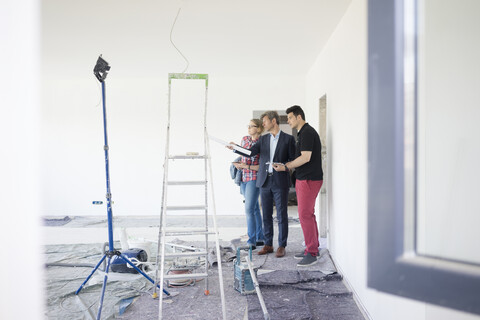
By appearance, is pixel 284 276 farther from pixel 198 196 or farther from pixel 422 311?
pixel 198 196

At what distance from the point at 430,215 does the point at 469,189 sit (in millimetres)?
187

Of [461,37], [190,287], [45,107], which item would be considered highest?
[45,107]

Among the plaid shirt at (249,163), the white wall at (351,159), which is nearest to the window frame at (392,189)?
the white wall at (351,159)

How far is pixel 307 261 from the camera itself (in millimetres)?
3693

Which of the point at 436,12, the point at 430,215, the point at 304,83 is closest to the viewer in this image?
the point at 436,12

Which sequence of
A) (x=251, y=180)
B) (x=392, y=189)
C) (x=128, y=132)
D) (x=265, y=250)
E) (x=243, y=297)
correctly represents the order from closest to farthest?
1. (x=392, y=189)
2. (x=243, y=297)
3. (x=265, y=250)
4. (x=251, y=180)
5. (x=128, y=132)

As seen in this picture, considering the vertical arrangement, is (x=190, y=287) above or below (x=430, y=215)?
below

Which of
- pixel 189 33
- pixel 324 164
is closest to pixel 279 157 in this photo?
pixel 324 164

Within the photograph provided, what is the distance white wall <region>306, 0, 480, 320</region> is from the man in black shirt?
0.22 metres

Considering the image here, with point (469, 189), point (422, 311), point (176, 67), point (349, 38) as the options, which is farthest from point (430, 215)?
point (176, 67)

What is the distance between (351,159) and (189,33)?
2336 millimetres

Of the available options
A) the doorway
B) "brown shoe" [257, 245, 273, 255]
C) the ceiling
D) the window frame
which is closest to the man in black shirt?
"brown shoe" [257, 245, 273, 255]

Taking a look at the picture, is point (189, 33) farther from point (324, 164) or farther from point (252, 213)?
point (324, 164)

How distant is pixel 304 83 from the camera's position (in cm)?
680
